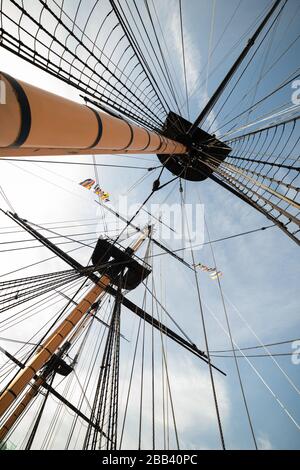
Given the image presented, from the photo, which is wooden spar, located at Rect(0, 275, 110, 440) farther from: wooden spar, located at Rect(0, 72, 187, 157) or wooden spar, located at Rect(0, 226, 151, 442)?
wooden spar, located at Rect(0, 72, 187, 157)

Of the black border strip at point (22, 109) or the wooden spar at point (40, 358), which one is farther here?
the wooden spar at point (40, 358)

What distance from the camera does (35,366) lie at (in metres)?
6.14

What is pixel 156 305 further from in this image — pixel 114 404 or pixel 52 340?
pixel 52 340

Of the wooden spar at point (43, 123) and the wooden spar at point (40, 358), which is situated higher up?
the wooden spar at point (40, 358)

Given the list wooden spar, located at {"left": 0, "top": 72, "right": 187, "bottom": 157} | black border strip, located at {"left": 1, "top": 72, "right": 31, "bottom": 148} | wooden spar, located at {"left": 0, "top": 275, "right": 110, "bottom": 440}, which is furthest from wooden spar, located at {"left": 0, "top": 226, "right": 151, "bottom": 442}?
black border strip, located at {"left": 1, "top": 72, "right": 31, "bottom": 148}

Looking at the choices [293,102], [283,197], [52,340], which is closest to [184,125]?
[293,102]

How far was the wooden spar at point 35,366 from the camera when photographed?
5.50 meters

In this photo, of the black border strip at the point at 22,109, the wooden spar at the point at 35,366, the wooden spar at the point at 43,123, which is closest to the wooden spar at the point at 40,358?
the wooden spar at the point at 35,366

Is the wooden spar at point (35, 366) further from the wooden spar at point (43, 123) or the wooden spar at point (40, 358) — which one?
the wooden spar at point (43, 123)
